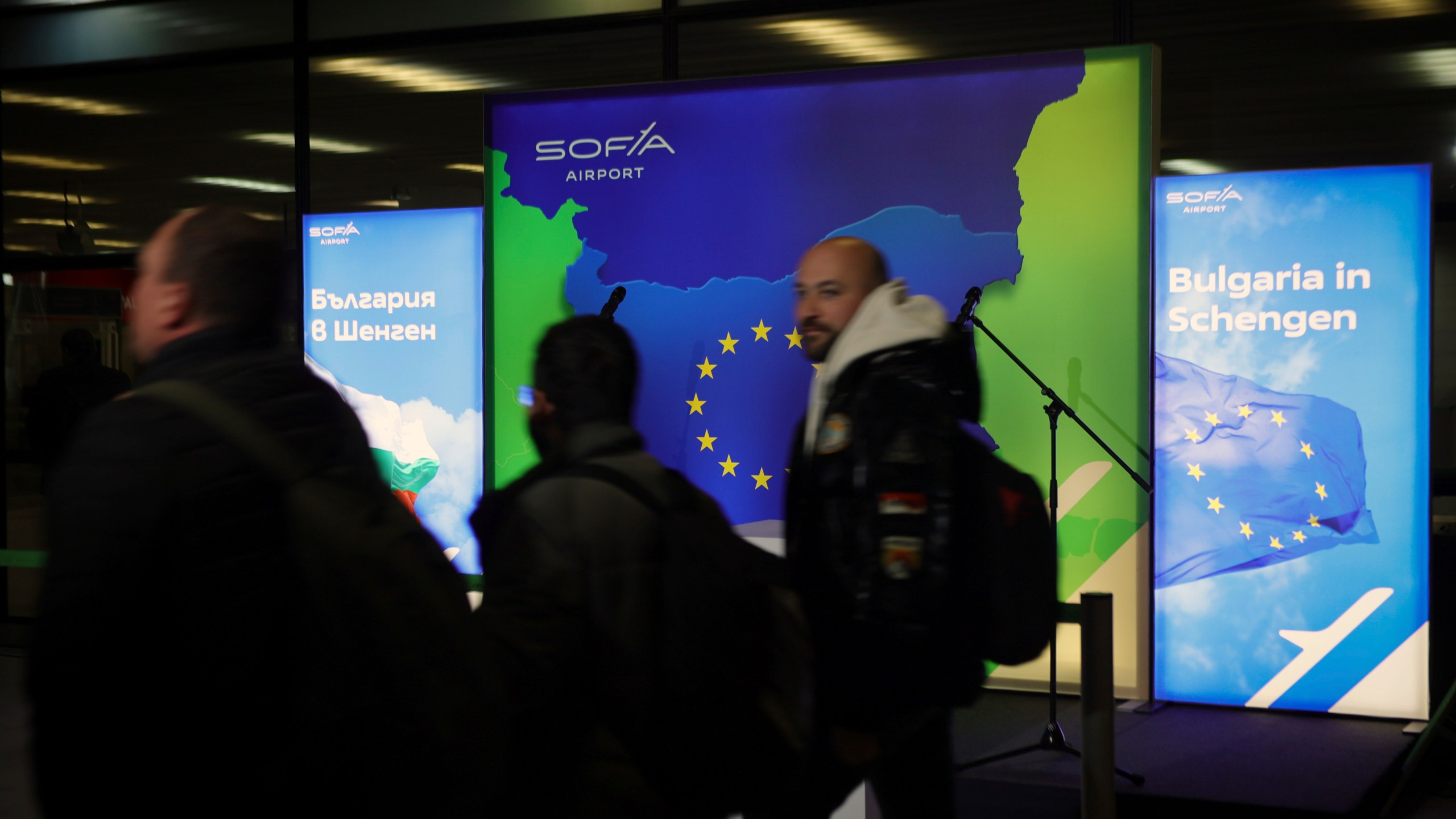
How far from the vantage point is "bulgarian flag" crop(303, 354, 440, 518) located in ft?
18.7

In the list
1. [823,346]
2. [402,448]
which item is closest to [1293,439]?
[823,346]

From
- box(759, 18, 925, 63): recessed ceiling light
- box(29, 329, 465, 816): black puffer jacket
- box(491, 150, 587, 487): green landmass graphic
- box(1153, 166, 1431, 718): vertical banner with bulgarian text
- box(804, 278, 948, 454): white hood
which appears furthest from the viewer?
box(759, 18, 925, 63): recessed ceiling light

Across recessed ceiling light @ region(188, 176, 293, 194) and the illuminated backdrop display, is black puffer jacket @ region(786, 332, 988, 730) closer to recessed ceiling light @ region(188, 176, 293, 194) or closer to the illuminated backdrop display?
the illuminated backdrop display

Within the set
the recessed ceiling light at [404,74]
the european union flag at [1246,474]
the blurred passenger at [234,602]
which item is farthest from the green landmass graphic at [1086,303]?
the blurred passenger at [234,602]

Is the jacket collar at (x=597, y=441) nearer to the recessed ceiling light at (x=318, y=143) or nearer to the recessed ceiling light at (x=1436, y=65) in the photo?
the recessed ceiling light at (x=1436, y=65)

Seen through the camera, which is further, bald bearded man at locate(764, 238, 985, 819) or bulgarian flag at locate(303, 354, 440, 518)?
bulgarian flag at locate(303, 354, 440, 518)

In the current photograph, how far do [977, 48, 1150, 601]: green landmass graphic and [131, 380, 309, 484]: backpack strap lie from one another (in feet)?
12.0

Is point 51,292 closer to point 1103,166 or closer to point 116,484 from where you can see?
point 1103,166

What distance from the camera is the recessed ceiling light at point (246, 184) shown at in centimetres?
658

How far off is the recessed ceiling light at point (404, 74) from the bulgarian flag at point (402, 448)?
1.67 metres

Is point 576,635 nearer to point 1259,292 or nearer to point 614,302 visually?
point 614,302

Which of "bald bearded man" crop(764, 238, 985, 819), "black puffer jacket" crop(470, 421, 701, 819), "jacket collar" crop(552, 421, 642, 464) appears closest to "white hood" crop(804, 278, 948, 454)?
"bald bearded man" crop(764, 238, 985, 819)

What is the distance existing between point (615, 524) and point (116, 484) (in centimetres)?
66

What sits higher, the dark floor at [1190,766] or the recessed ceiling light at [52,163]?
the recessed ceiling light at [52,163]
